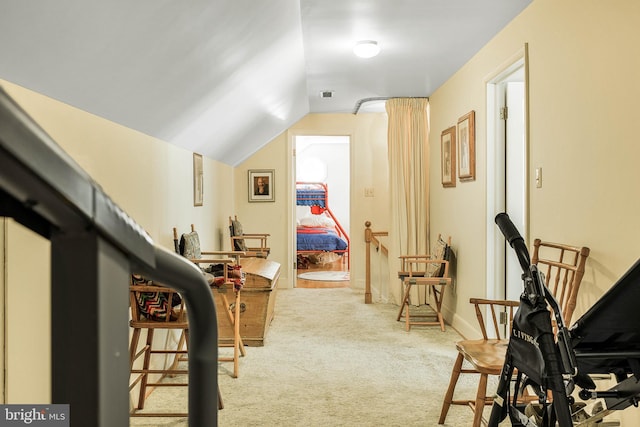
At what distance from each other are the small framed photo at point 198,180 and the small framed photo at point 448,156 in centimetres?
231

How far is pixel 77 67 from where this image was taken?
6.57 feet

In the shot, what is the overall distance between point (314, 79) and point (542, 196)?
2705mm

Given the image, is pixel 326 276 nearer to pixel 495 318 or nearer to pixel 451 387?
pixel 451 387

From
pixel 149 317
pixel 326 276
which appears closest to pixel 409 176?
pixel 326 276

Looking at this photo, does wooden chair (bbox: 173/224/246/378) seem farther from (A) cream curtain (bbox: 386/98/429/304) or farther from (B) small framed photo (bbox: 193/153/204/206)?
(A) cream curtain (bbox: 386/98/429/304)

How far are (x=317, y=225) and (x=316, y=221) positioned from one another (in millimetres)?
113

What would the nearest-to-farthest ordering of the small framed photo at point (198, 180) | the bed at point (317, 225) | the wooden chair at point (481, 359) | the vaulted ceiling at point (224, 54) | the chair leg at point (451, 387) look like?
the vaulted ceiling at point (224, 54) < the wooden chair at point (481, 359) < the chair leg at point (451, 387) < the small framed photo at point (198, 180) < the bed at point (317, 225)

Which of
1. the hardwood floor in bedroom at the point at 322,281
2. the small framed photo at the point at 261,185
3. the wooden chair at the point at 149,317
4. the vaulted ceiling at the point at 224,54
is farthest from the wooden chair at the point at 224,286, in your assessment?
the hardwood floor in bedroom at the point at 322,281

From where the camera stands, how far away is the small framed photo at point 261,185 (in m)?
7.19

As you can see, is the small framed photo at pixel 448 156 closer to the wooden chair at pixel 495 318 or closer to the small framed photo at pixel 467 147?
the small framed photo at pixel 467 147

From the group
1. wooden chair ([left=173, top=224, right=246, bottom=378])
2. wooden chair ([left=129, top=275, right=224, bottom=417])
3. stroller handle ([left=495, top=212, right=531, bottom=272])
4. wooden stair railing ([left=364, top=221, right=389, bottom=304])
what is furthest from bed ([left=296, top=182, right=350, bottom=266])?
stroller handle ([left=495, top=212, right=531, bottom=272])

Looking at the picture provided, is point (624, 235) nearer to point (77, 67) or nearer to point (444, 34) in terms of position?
point (444, 34)

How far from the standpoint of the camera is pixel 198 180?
4.80m

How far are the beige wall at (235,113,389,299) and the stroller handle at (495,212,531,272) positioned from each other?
215 inches
